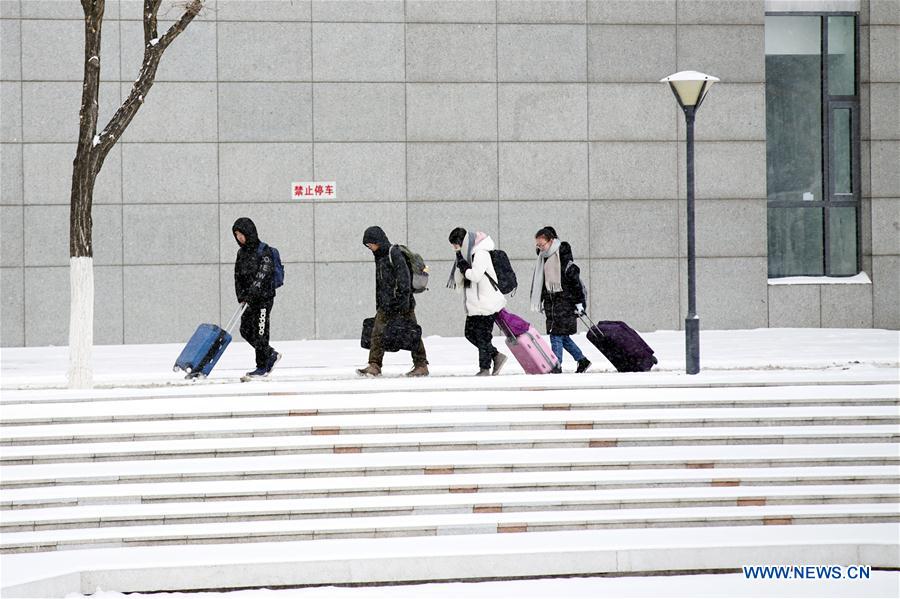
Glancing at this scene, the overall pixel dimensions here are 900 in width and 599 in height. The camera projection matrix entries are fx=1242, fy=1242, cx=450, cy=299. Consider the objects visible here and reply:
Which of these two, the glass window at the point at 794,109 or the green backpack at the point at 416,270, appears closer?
the green backpack at the point at 416,270

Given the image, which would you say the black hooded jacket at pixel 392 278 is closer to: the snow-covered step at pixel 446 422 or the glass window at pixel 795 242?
the snow-covered step at pixel 446 422

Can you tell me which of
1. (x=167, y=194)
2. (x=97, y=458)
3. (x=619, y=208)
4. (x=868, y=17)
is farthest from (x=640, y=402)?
(x=868, y=17)

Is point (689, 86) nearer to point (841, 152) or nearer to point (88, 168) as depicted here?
point (88, 168)

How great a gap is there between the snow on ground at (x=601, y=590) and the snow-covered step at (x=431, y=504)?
1.00 meters

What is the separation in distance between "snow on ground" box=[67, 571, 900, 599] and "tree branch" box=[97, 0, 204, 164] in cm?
618

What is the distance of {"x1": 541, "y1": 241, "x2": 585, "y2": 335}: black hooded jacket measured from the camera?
14.0 m

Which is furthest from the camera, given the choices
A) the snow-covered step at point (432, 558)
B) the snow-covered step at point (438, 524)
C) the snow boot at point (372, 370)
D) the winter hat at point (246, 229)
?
the snow boot at point (372, 370)

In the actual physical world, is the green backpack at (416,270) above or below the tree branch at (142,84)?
below

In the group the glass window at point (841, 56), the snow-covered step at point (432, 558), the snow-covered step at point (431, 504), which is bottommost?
the snow-covered step at point (432, 558)

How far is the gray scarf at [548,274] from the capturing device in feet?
45.9

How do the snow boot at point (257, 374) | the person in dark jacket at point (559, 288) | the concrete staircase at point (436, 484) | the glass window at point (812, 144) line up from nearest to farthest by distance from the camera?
the concrete staircase at point (436, 484) < the snow boot at point (257, 374) < the person in dark jacket at point (559, 288) < the glass window at point (812, 144)

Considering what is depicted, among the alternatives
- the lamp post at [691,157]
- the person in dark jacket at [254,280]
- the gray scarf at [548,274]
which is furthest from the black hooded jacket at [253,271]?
the lamp post at [691,157]

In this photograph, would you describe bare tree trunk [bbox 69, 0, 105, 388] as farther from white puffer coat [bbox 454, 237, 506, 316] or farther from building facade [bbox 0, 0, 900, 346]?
building facade [bbox 0, 0, 900, 346]

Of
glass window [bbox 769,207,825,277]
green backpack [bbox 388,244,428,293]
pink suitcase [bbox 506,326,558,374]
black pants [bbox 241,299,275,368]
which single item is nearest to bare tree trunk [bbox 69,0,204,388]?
black pants [bbox 241,299,275,368]
